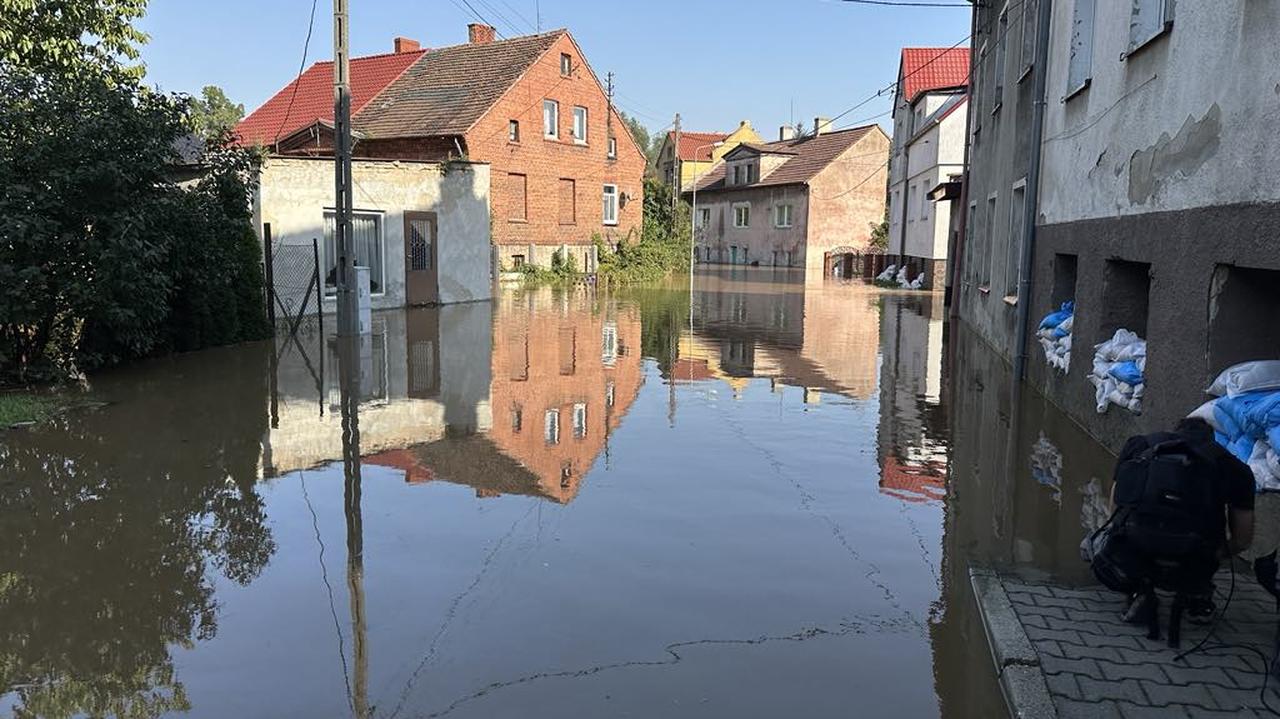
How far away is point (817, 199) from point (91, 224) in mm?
43421

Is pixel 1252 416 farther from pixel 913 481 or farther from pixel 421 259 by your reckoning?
pixel 421 259

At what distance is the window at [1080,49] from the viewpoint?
10016 mm

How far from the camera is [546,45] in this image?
33156mm

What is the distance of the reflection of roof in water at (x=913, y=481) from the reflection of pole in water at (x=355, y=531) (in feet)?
12.9

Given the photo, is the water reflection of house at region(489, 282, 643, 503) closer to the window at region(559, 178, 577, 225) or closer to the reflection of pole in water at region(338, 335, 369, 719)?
the reflection of pole in water at region(338, 335, 369, 719)

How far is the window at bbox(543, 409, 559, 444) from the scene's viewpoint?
29.6 ft

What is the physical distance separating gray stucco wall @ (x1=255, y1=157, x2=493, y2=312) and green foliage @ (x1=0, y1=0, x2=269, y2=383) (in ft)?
18.2

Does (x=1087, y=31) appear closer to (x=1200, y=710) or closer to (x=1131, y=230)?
(x=1131, y=230)

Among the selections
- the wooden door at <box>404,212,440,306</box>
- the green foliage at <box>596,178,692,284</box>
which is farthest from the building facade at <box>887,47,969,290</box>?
the wooden door at <box>404,212,440,306</box>

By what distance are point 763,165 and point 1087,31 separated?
4833 centimetres

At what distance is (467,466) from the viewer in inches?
311

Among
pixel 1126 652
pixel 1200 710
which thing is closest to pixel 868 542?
pixel 1126 652

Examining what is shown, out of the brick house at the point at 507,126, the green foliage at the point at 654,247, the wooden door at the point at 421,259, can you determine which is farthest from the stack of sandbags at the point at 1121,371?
the green foliage at the point at 654,247

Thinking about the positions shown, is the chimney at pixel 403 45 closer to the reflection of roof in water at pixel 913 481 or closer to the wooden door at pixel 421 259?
the wooden door at pixel 421 259
